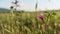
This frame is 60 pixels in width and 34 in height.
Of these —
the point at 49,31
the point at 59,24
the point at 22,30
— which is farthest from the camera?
the point at 59,24

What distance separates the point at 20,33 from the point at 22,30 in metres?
0.11

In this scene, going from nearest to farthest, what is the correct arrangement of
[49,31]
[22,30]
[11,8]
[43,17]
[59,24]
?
[43,17], [11,8], [22,30], [49,31], [59,24]

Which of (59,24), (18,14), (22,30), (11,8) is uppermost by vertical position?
(11,8)

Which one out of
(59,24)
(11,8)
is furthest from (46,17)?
(59,24)

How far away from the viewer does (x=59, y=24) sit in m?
3.15

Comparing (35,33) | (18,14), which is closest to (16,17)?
(18,14)

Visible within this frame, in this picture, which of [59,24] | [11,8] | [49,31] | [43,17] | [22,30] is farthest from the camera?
[59,24]

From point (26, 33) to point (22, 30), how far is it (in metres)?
0.13

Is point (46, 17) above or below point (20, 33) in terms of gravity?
above

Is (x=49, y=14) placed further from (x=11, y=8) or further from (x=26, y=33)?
(x=26, y=33)

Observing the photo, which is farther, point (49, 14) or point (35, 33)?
point (35, 33)

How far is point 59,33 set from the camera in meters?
2.40

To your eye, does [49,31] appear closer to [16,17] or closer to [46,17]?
[16,17]

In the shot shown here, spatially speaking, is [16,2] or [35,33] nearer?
[16,2]
